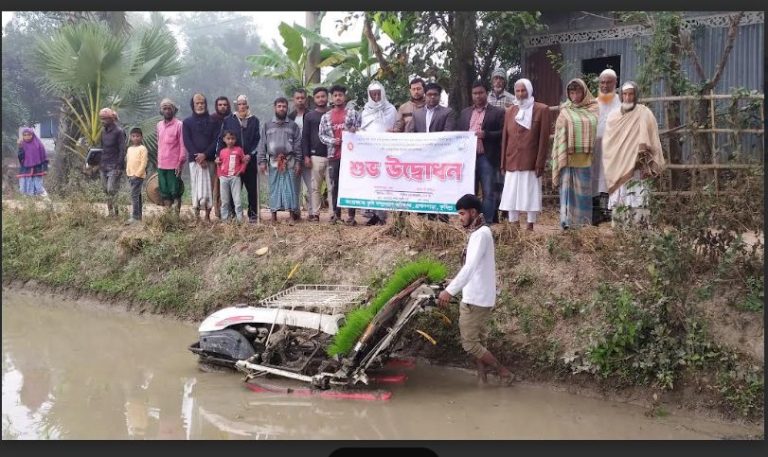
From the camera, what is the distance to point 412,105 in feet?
27.5

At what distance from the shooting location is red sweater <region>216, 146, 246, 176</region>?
876 centimetres

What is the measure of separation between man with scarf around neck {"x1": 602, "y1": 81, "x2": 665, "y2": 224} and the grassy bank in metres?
0.46

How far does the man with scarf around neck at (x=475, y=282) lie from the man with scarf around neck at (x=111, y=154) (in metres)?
5.89

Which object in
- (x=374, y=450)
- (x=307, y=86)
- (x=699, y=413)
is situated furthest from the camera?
(x=307, y=86)

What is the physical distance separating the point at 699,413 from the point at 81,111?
476 inches

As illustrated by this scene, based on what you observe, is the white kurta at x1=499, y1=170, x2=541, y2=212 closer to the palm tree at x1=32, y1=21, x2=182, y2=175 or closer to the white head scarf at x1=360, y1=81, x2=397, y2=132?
the white head scarf at x1=360, y1=81, x2=397, y2=132

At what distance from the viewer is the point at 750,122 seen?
7191 mm

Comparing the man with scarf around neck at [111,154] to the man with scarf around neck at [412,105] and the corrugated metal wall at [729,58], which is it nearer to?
the man with scarf around neck at [412,105]

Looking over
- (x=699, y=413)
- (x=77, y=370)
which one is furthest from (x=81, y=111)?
(x=699, y=413)

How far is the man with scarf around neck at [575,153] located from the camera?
697 cm

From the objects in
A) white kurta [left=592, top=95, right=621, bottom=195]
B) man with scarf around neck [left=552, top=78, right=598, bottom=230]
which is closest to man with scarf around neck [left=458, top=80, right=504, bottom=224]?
man with scarf around neck [left=552, top=78, right=598, bottom=230]

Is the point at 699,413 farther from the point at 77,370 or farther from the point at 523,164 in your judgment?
the point at 77,370

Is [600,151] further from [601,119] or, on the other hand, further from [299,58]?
[299,58]

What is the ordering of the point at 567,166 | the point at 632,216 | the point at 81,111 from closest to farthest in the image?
the point at 632,216, the point at 567,166, the point at 81,111
